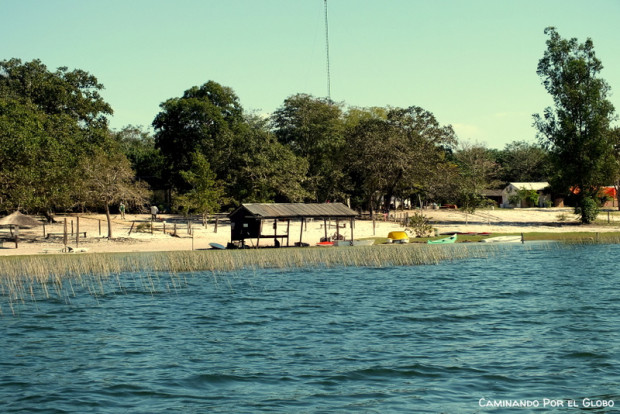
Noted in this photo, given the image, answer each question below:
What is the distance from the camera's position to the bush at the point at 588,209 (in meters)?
67.9

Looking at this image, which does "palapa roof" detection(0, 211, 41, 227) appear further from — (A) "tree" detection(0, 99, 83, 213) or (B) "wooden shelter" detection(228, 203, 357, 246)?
(B) "wooden shelter" detection(228, 203, 357, 246)

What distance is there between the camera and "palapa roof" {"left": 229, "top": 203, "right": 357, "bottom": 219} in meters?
49.2

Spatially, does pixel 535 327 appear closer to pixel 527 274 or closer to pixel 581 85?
pixel 527 274

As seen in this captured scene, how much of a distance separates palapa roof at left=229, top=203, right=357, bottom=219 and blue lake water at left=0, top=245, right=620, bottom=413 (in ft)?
53.6

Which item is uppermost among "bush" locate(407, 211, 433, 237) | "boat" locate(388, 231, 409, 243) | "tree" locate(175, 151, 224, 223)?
"tree" locate(175, 151, 224, 223)

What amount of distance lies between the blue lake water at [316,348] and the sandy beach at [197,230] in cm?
1843

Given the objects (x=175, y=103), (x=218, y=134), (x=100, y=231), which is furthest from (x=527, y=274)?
(x=175, y=103)

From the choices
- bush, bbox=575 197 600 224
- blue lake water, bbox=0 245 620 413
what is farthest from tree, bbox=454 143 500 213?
blue lake water, bbox=0 245 620 413

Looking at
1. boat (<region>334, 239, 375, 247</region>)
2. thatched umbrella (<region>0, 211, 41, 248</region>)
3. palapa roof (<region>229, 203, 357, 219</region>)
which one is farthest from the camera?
boat (<region>334, 239, 375, 247</region>)

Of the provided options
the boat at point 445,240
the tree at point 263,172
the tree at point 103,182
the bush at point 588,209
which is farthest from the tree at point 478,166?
the tree at point 103,182

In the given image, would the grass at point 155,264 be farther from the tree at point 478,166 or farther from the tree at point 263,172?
the tree at point 478,166

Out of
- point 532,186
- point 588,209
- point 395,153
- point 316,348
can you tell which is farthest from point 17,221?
point 532,186

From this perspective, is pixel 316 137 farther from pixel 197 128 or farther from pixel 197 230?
pixel 197 230

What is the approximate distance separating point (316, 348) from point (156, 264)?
72.9 ft
